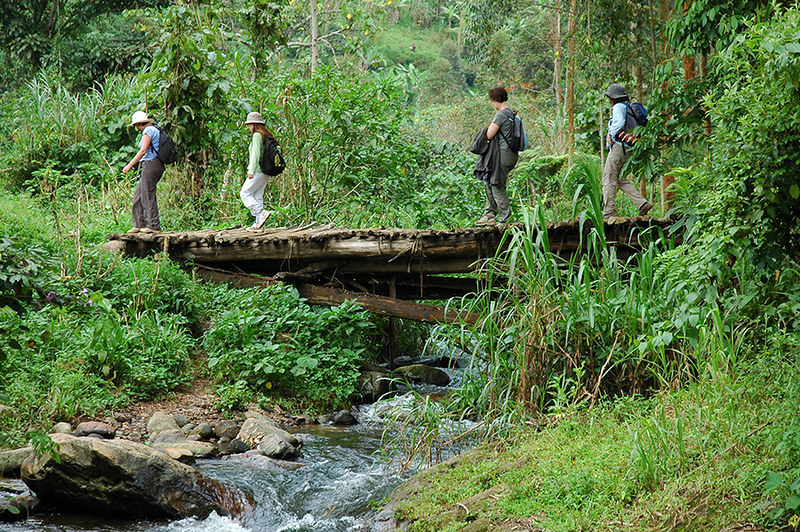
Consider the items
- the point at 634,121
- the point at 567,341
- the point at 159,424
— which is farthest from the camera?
the point at 634,121

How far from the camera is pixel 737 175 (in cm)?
466

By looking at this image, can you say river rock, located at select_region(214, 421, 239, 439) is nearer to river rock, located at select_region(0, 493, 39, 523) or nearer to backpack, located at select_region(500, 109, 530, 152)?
river rock, located at select_region(0, 493, 39, 523)

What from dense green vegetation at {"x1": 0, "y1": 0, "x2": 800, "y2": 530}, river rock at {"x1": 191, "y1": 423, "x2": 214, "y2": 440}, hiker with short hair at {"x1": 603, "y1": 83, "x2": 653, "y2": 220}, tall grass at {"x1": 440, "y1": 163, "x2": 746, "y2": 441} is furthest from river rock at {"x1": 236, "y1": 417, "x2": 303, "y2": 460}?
hiker with short hair at {"x1": 603, "y1": 83, "x2": 653, "y2": 220}

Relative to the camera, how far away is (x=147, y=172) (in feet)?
31.8

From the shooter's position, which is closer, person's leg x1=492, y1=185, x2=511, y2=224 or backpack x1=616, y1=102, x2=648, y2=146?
backpack x1=616, y1=102, x2=648, y2=146

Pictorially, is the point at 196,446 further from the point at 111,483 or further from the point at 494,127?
the point at 494,127

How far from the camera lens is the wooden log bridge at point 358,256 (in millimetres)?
8203

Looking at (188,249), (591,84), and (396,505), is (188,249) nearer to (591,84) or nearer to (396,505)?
(396,505)

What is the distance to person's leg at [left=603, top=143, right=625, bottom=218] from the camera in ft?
28.5

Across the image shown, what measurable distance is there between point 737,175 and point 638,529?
229cm

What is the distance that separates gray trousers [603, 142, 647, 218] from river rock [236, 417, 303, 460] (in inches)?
175

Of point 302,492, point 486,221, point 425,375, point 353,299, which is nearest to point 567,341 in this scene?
point 302,492

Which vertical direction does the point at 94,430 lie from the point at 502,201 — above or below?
below

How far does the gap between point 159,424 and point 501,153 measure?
476cm
